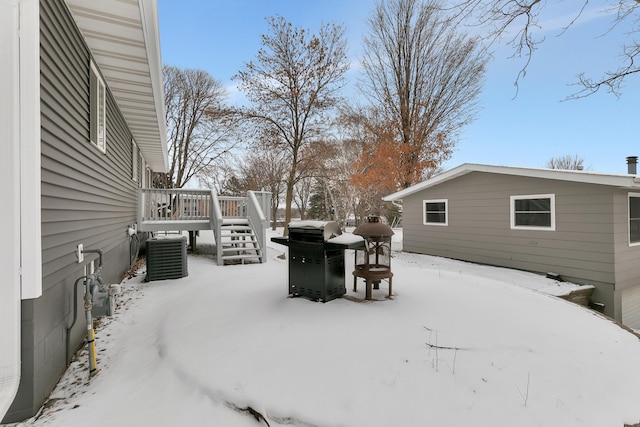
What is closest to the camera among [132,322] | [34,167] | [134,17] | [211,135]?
[34,167]

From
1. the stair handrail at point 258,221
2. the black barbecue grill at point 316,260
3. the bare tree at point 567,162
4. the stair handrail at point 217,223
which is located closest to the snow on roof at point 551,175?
the stair handrail at point 258,221

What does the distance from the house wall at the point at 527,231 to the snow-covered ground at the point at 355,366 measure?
3926 mm

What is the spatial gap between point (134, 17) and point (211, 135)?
19.1m

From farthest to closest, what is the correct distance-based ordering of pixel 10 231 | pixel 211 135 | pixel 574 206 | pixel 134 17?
pixel 211 135
pixel 574 206
pixel 134 17
pixel 10 231

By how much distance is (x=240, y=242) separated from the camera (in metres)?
7.98


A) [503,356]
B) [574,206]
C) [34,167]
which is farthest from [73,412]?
[574,206]

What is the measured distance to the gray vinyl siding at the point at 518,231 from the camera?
278 inches

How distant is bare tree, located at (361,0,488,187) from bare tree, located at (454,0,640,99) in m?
8.01

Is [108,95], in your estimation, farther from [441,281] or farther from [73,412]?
[441,281]

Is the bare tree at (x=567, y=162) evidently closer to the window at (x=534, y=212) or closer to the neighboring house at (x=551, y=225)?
the neighboring house at (x=551, y=225)

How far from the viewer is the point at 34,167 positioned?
208 centimetres

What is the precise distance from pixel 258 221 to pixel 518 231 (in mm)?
7147

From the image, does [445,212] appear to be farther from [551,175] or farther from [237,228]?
[237,228]

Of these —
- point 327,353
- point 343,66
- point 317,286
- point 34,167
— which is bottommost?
point 327,353
